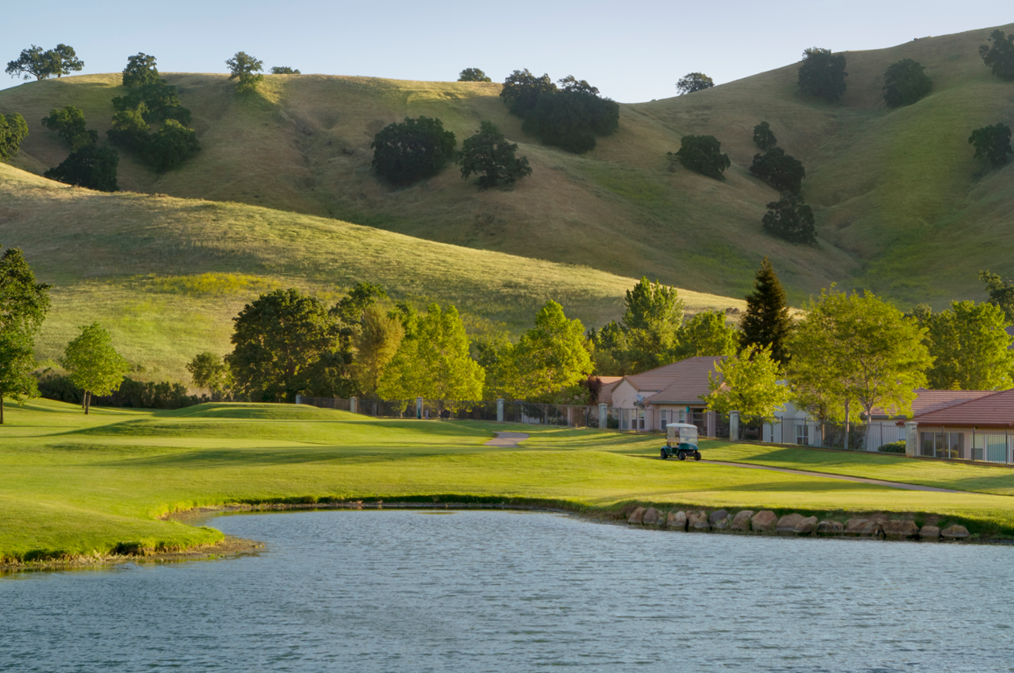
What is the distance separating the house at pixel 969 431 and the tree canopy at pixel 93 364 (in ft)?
201

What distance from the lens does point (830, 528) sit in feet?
99.6

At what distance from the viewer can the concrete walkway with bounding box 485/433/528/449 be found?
55.4 meters

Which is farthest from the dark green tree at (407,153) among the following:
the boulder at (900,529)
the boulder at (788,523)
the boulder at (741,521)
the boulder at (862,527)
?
the boulder at (900,529)

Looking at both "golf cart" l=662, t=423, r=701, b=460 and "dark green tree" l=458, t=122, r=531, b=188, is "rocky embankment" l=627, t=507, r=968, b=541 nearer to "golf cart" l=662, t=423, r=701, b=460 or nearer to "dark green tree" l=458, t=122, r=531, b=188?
"golf cart" l=662, t=423, r=701, b=460

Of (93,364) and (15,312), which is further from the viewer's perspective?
(93,364)

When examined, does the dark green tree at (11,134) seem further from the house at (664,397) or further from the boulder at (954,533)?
the boulder at (954,533)

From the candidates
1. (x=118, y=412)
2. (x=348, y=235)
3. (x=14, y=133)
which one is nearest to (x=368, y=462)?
(x=118, y=412)

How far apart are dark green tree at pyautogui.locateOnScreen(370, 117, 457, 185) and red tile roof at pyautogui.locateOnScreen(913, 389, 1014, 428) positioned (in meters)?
145

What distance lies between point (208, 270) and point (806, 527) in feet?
358

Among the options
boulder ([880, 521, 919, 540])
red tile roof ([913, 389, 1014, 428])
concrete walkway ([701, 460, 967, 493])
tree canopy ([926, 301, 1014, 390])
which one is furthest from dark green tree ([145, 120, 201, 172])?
boulder ([880, 521, 919, 540])

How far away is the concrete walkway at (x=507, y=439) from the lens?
55.4 m

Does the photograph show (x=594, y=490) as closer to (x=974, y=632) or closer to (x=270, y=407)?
(x=974, y=632)

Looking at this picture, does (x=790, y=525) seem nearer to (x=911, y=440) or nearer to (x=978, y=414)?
(x=911, y=440)

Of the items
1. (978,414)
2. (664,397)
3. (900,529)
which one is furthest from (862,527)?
(664,397)
